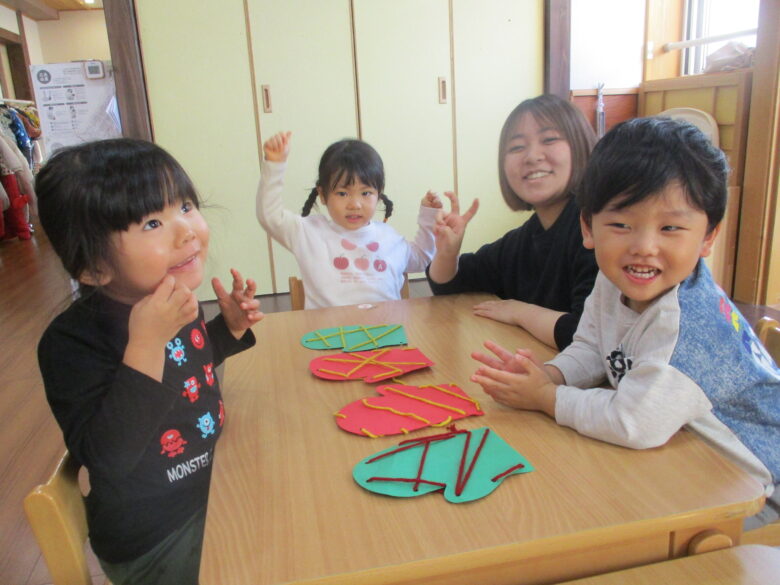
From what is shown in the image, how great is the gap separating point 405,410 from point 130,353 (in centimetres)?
39

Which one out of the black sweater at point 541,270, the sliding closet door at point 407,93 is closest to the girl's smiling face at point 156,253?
the black sweater at point 541,270

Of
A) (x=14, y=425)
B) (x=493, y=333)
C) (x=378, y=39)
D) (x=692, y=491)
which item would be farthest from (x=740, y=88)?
(x=14, y=425)

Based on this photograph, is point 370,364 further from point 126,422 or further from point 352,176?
point 352,176

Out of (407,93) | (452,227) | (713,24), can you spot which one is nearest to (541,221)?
(452,227)

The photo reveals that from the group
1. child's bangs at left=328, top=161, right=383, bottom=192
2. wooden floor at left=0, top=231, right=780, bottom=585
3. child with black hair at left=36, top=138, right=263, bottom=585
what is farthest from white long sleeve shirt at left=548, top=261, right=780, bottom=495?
child's bangs at left=328, top=161, right=383, bottom=192

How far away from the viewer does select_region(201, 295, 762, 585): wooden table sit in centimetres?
57

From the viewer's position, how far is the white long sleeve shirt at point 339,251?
6.04ft

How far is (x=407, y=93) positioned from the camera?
381 cm

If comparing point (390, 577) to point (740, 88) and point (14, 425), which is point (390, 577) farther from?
point (740, 88)

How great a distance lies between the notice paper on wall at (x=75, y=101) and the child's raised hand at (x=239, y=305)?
2.59 metres

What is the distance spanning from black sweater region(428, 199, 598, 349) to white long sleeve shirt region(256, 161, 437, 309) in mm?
288

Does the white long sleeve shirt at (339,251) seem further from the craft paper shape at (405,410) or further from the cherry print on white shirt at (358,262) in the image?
the craft paper shape at (405,410)

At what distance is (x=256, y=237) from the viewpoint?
3.86 metres

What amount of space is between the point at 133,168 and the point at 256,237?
3007mm
